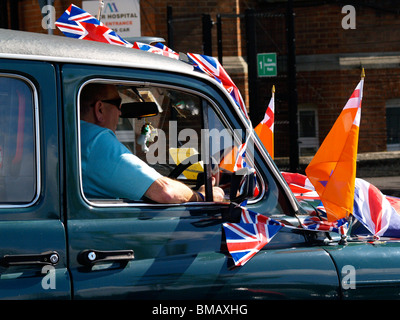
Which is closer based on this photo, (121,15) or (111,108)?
(111,108)

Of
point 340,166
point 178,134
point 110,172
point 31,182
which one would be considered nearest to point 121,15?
point 178,134

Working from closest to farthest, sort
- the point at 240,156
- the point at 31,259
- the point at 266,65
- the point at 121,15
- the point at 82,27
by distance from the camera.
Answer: the point at 31,259 → the point at 240,156 → the point at 82,27 → the point at 266,65 → the point at 121,15

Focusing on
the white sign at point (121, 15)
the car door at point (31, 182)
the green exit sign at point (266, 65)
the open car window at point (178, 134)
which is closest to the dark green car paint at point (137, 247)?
the car door at point (31, 182)

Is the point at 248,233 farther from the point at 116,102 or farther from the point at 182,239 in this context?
the point at 116,102

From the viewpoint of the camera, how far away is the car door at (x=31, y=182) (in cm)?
207

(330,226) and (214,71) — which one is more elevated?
(214,71)

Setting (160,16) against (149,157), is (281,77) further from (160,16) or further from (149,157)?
(149,157)

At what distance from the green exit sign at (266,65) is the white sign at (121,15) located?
2.15 metres

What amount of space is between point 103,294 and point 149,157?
100 cm

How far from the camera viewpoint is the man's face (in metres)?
2.60

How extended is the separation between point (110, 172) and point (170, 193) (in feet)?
0.83

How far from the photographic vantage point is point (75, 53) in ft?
7.35

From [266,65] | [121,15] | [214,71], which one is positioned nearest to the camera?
[214,71]

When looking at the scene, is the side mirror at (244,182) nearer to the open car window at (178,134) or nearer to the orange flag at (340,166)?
the open car window at (178,134)
